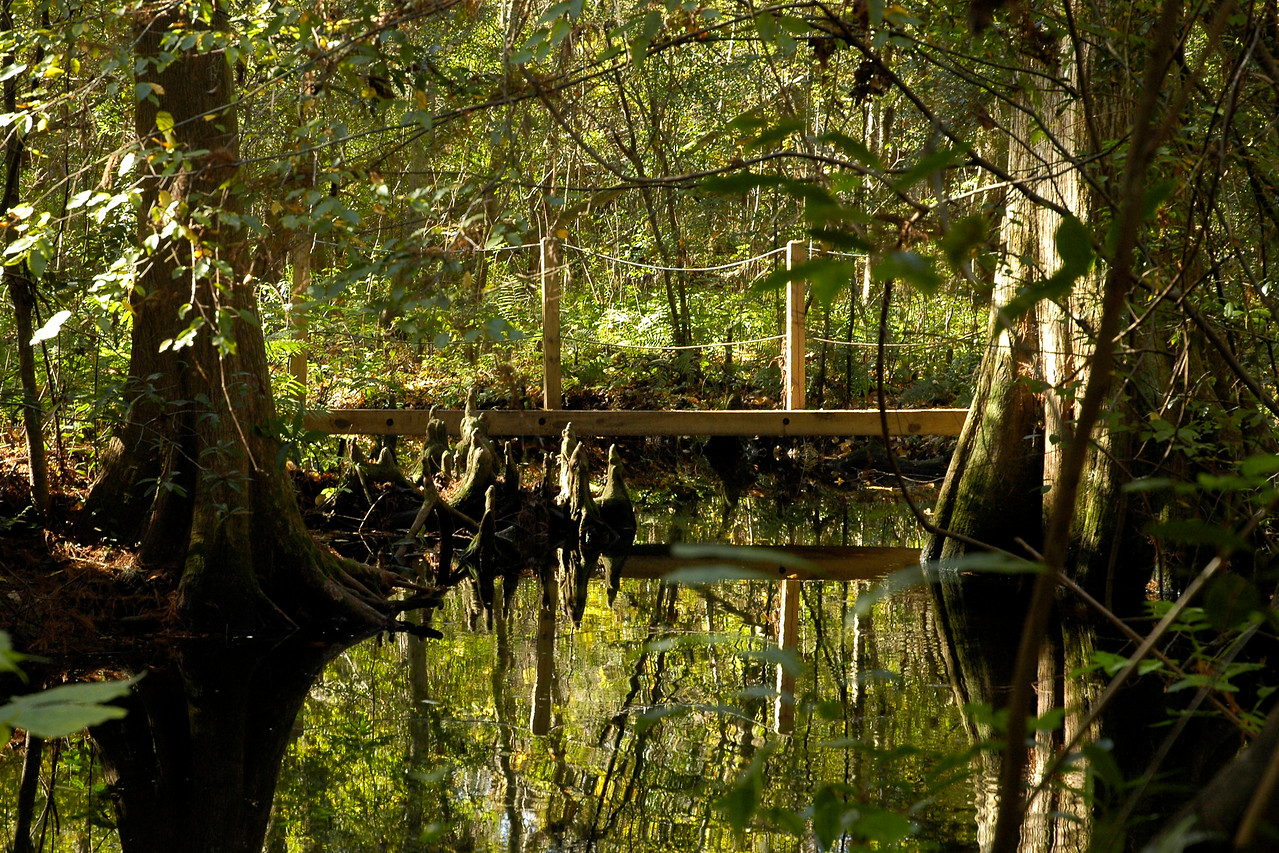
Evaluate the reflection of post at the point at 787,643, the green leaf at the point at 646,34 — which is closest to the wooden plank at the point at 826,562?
the reflection of post at the point at 787,643

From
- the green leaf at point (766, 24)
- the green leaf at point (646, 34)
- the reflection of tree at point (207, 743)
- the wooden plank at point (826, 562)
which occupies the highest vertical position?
the green leaf at point (766, 24)

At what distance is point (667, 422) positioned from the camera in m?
8.90

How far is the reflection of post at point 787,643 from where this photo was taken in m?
4.07

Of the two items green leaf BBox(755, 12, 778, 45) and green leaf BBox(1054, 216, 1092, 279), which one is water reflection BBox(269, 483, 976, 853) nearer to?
green leaf BBox(755, 12, 778, 45)

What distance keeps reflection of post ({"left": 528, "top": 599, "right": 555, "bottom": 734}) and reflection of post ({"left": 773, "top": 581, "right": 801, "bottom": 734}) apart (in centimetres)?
84

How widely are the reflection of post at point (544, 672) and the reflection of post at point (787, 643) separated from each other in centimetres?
84

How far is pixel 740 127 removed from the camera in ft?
3.80

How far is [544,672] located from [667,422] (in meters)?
4.31

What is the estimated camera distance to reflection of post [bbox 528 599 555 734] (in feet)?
13.5

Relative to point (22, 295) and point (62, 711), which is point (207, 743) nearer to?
point (22, 295)

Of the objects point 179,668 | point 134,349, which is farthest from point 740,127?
point 134,349

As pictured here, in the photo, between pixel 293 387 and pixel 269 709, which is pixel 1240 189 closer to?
pixel 269 709

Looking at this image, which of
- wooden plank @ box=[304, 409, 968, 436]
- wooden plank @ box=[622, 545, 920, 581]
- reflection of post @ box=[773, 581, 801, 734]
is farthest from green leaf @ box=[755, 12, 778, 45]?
wooden plank @ box=[304, 409, 968, 436]

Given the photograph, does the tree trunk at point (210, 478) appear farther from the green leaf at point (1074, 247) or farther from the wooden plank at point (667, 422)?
the green leaf at point (1074, 247)
